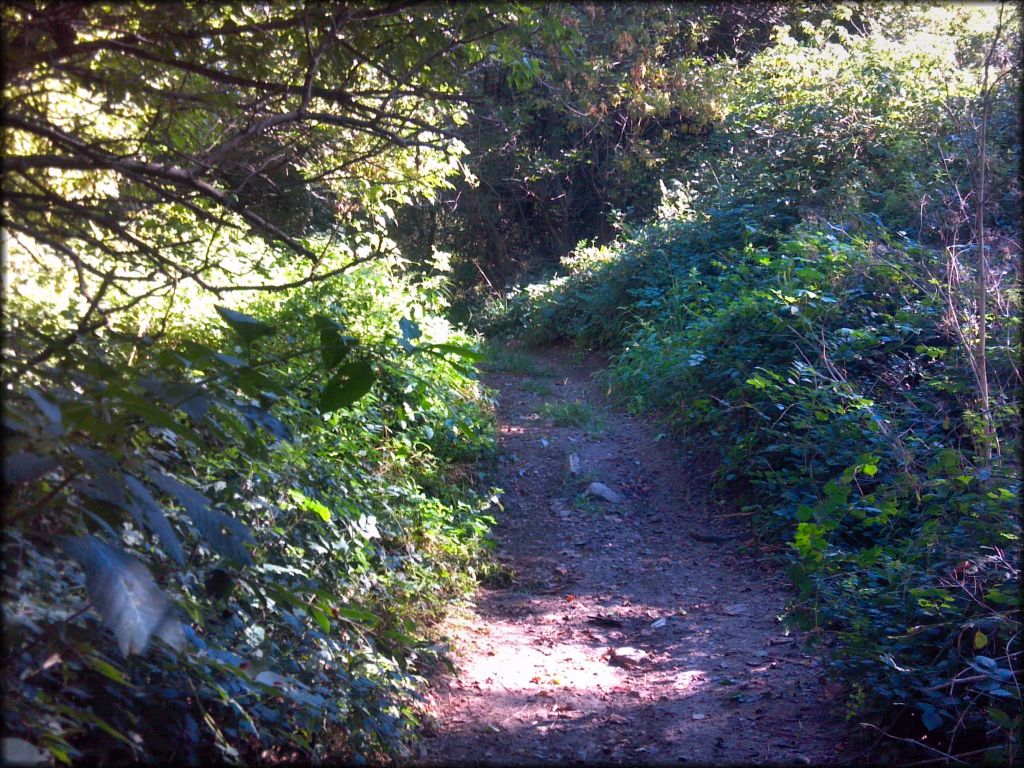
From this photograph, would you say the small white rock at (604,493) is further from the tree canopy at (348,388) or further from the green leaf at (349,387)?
the green leaf at (349,387)

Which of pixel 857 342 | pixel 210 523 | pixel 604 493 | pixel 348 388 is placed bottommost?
pixel 210 523

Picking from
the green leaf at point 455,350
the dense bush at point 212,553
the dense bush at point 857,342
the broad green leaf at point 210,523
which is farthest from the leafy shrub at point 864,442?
the broad green leaf at point 210,523

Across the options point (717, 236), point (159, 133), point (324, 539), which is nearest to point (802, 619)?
point (324, 539)

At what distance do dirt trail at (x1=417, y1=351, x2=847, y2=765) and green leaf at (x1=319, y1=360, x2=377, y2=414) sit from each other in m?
2.23

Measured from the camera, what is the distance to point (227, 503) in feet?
11.3

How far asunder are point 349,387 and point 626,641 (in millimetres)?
3662

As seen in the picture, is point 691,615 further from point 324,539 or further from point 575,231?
point 575,231

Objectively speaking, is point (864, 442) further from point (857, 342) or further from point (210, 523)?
point (210, 523)

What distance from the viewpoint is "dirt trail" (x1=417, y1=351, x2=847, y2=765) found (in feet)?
12.9

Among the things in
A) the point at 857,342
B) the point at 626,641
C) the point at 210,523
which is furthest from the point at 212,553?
the point at 857,342

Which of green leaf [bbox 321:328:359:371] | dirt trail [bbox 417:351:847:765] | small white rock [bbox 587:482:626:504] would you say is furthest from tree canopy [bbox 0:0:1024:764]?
small white rock [bbox 587:482:626:504]

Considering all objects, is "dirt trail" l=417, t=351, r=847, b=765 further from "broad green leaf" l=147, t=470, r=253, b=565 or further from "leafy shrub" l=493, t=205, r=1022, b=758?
"broad green leaf" l=147, t=470, r=253, b=565

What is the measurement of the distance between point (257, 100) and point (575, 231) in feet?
51.3

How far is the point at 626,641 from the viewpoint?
17.1 ft
